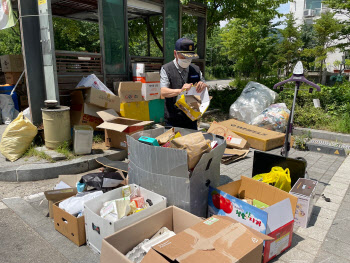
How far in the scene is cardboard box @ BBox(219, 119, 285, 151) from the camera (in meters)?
5.69

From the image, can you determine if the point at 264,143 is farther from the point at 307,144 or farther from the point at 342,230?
the point at 342,230

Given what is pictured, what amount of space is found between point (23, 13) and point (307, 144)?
20.2 feet

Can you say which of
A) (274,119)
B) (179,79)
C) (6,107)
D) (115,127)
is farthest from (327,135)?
(6,107)

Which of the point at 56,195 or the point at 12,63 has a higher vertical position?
the point at 12,63

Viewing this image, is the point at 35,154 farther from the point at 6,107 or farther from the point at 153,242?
the point at 6,107

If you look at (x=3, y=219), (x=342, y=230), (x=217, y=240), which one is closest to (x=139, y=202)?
(x=217, y=240)

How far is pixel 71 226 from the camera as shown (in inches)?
100

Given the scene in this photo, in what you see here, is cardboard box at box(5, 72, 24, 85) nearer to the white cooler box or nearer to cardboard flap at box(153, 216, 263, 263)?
the white cooler box

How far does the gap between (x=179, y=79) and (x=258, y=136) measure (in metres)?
3.02

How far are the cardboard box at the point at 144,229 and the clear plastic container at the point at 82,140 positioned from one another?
8.80 feet

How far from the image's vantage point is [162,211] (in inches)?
93.1

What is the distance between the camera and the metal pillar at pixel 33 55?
15.7 feet

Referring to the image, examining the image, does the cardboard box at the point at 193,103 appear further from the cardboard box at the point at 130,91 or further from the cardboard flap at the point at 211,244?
the cardboard box at the point at 130,91

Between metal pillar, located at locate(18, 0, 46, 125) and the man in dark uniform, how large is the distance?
292cm
